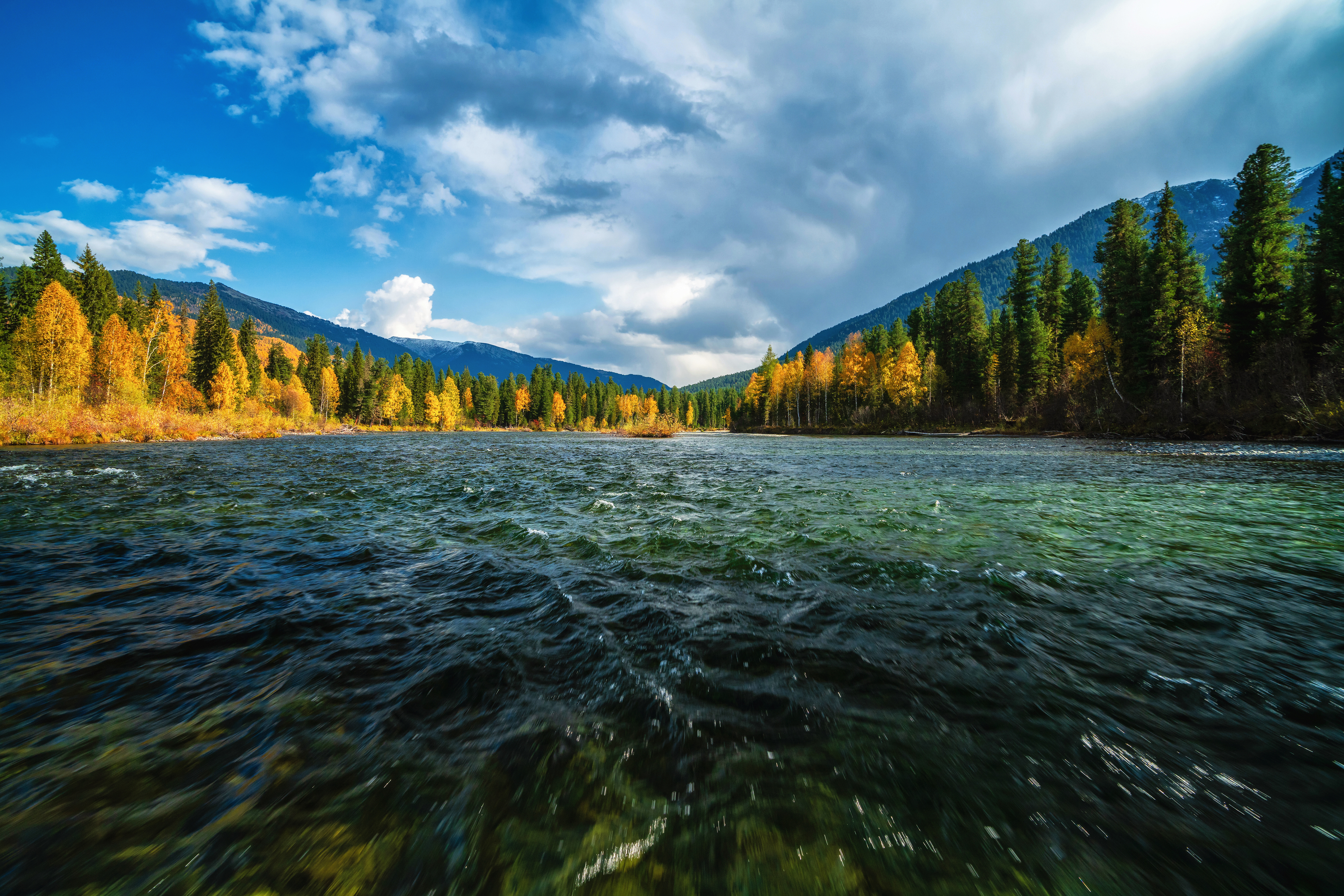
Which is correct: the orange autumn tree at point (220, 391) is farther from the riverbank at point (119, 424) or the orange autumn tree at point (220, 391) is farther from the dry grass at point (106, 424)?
the dry grass at point (106, 424)

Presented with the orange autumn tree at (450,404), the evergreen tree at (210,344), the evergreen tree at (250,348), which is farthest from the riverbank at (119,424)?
the orange autumn tree at (450,404)

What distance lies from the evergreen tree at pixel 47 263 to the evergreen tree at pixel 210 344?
1148 centimetres

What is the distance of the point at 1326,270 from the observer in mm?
32531

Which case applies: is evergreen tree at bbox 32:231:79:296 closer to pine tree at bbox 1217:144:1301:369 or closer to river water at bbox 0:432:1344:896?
river water at bbox 0:432:1344:896

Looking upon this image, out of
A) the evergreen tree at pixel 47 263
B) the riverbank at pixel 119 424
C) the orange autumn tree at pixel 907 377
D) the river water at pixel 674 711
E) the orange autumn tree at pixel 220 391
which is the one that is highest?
the evergreen tree at pixel 47 263

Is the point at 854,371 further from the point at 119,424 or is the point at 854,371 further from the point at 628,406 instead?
the point at 119,424

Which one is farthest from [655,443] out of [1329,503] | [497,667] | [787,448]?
[497,667]

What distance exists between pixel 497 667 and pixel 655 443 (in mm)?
49282

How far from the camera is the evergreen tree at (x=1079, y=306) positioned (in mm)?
55156

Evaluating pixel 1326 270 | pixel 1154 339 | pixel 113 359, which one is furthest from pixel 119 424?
pixel 1326 270

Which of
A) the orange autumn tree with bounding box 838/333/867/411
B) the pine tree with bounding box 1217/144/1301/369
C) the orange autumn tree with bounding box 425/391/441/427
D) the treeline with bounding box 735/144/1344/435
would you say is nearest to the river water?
the treeline with bounding box 735/144/1344/435

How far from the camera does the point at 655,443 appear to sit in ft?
176

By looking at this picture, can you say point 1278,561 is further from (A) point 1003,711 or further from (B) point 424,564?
(B) point 424,564

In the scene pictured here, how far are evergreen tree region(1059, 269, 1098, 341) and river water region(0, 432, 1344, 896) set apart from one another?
59997 millimetres
